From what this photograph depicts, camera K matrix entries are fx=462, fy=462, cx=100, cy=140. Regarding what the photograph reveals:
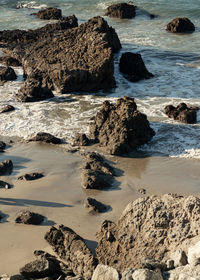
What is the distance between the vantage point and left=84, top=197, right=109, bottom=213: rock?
7.59m

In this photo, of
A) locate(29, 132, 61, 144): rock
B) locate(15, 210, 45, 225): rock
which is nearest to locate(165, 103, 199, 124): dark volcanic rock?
locate(29, 132, 61, 144): rock

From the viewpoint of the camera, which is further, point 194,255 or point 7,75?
point 7,75

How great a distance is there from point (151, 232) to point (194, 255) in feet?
3.00

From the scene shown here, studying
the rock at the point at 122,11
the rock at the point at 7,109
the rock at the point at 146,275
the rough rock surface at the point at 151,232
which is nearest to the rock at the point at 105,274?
the rock at the point at 146,275

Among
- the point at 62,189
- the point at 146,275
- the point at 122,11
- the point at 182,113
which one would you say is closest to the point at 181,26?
the point at 122,11

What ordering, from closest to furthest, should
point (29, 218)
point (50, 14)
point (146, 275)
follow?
point (146, 275)
point (29, 218)
point (50, 14)

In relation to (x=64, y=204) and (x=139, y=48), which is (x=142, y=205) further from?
(x=139, y=48)

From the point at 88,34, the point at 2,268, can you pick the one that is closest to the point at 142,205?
the point at 2,268

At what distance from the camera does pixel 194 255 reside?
15.3 feet

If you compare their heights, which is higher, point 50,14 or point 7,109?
point 50,14

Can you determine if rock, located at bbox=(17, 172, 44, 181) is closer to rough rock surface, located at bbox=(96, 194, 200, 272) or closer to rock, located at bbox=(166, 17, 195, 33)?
rough rock surface, located at bbox=(96, 194, 200, 272)

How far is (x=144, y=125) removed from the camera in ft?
34.4

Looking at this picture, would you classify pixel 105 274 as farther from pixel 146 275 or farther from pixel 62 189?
pixel 62 189

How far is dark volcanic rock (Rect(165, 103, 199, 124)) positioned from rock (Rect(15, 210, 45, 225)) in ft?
17.5
